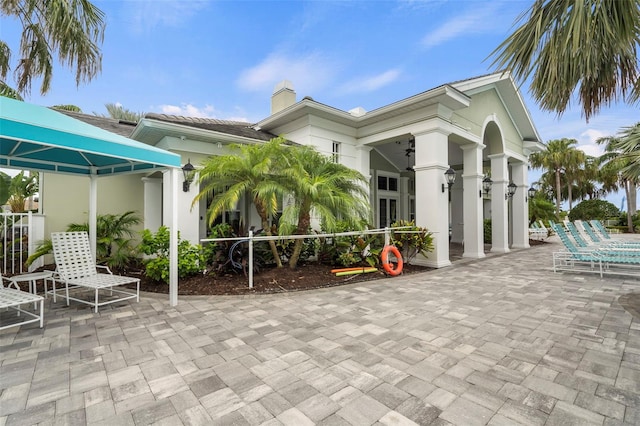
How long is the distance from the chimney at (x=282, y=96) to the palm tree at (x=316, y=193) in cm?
515

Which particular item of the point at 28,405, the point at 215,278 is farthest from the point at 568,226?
the point at 28,405

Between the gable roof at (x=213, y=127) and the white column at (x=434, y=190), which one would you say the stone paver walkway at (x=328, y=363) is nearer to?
the white column at (x=434, y=190)

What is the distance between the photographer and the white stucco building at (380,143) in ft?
25.1

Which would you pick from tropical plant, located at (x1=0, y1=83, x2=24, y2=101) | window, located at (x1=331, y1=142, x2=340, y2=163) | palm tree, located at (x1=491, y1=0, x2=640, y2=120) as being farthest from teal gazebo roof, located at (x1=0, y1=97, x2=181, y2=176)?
window, located at (x1=331, y1=142, x2=340, y2=163)

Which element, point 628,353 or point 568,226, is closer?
point 628,353

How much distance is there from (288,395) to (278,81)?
11938mm

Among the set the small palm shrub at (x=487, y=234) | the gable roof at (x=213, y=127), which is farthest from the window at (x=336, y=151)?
the small palm shrub at (x=487, y=234)

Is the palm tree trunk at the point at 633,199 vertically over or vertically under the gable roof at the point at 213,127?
under

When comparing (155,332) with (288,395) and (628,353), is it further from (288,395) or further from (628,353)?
(628,353)

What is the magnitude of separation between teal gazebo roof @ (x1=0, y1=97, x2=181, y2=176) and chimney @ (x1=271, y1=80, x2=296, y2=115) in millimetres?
7037

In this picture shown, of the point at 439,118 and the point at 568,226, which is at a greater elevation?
the point at 439,118

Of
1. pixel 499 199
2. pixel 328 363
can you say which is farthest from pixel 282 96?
pixel 328 363

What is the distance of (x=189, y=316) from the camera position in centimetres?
435

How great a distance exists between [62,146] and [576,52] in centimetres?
575
